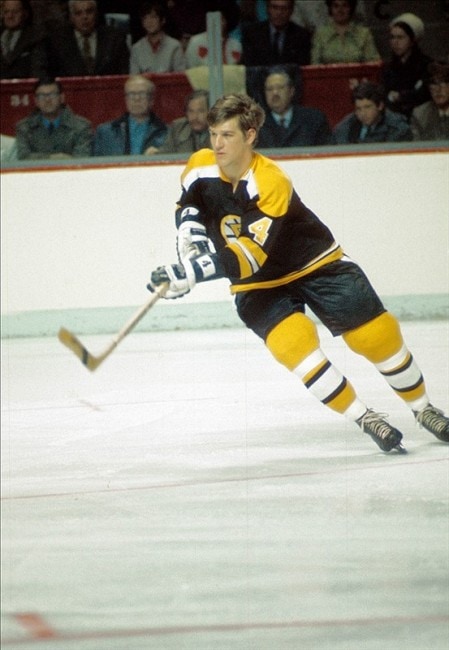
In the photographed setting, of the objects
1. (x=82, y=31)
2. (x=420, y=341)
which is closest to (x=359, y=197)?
(x=420, y=341)

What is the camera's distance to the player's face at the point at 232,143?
1.94m

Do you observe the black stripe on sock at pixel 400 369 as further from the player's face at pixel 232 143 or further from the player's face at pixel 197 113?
the player's face at pixel 197 113

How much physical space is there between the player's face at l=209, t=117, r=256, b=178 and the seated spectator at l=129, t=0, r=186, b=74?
5.11 feet

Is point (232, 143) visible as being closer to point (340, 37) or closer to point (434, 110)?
point (434, 110)

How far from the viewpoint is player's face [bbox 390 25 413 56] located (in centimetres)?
317

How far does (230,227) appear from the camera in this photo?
221 cm

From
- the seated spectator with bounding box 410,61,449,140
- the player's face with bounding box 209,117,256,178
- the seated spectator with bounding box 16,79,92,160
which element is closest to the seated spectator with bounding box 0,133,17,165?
the seated spectator with bounding box 16,79,92,160

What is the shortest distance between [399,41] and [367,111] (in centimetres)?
48

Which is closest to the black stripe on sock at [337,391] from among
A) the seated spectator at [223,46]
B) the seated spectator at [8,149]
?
the seated spectator at [223,46]

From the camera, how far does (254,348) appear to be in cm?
293

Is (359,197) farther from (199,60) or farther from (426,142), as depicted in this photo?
(199,60)

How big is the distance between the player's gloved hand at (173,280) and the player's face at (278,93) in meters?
1.11

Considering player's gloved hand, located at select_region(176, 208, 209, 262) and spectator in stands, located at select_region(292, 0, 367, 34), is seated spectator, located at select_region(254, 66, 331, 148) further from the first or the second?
player's gloved hand, located at select_region(176, 208, 209, 262)

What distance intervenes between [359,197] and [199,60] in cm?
84
